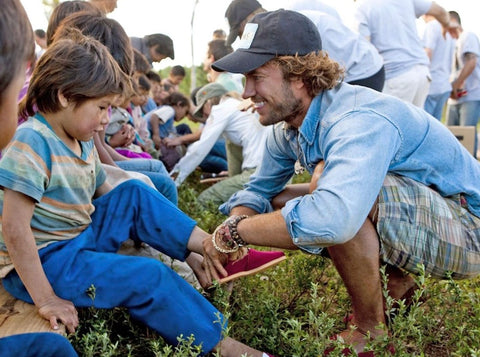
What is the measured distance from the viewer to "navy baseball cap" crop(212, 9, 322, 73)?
108 inches

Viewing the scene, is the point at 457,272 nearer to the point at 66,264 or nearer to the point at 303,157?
the point at 303,157

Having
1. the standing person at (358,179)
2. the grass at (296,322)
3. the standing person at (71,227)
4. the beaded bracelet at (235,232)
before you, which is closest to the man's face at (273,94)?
the standing person at (358,179)

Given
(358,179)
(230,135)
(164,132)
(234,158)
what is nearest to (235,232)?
(358,179)

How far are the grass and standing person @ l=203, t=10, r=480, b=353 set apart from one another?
166 millimetres

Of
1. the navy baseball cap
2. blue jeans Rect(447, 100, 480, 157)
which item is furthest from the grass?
blue jeans Rect(447, 100, 480, 157)

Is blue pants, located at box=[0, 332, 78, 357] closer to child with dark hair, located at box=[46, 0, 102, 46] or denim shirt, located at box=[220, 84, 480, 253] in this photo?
denim shirt, located at box=[220, 84, 480, 253]

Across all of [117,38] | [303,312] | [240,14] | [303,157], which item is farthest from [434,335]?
[240,14]

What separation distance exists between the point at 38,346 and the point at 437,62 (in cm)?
729

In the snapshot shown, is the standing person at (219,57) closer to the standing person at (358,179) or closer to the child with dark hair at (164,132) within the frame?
the child with dark hair at (164,132)

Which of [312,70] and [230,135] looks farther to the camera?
[230,135]

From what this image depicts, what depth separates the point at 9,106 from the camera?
1372 millimetres

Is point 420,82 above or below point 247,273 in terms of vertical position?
below

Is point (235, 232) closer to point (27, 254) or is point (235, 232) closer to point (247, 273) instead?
point (247, 273)

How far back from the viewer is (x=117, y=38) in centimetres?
366
